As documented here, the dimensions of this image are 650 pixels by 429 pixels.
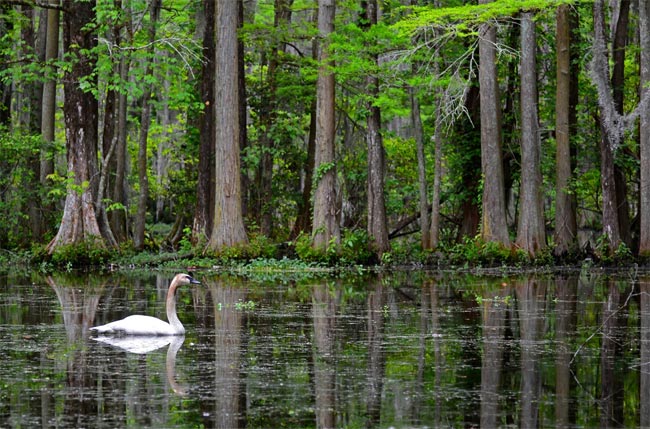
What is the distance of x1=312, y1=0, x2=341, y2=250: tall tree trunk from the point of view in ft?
94.2

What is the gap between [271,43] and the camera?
105 ft

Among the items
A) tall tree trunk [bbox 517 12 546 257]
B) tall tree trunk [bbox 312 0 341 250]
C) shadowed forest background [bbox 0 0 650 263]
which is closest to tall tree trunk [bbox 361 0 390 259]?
shadowed forest background [bbox 0 0 650 263]

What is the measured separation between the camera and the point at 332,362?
37.3 feet

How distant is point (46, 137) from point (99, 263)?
659 centimetres

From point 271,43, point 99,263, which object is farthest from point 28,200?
point 271,43

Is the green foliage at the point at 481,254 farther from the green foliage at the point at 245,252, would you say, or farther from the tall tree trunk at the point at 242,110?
the tall tree trunk at the point at 242,110

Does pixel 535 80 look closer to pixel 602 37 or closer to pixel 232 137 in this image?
pixel 602 37

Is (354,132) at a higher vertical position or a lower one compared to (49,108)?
lower

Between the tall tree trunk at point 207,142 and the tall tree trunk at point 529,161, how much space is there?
813 centimetres

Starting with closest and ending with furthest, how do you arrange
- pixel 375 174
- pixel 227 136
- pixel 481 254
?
pixel 481 254 → pixel 227 136 → pixel 375 174

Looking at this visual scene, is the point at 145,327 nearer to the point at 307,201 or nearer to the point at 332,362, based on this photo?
the point at 332,362

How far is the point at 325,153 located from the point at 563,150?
602 cm

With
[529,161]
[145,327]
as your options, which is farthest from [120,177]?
[145,327]

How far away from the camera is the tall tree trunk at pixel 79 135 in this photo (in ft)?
92.4
